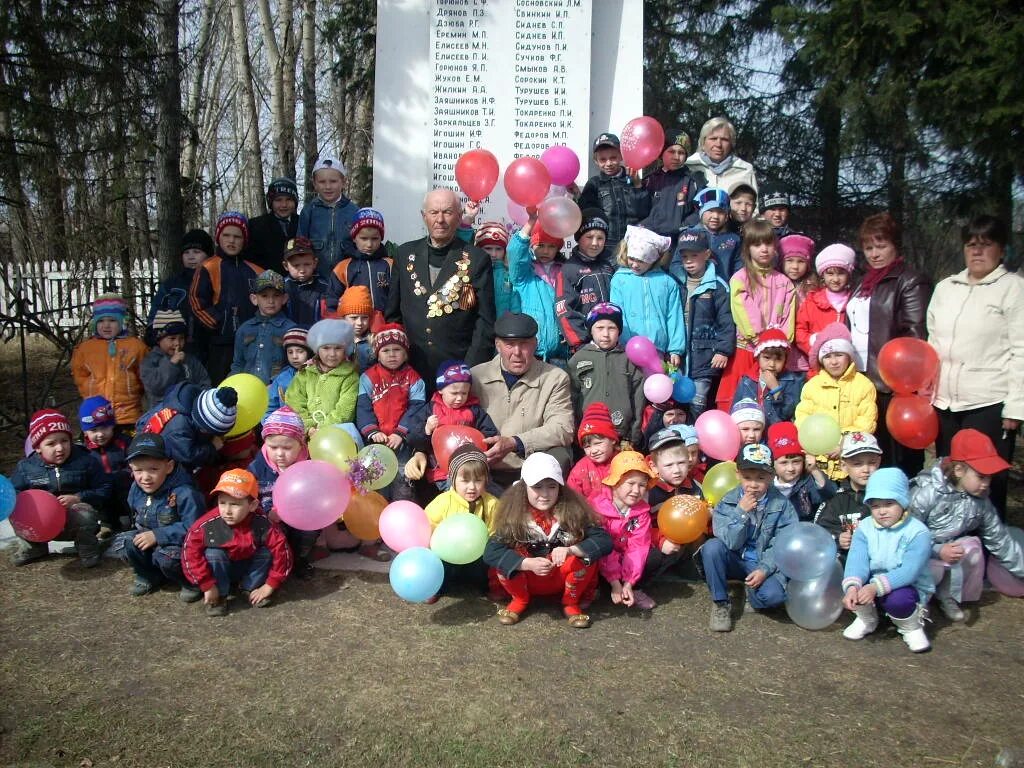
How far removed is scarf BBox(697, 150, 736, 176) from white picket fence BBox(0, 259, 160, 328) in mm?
6111

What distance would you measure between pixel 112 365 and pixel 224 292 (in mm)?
898

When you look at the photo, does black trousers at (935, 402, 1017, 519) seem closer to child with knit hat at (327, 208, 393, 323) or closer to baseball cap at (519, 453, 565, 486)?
baseball cap at (519, 453, 565, 486)

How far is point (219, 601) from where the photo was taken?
13.3 ft

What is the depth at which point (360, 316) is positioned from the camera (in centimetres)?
528

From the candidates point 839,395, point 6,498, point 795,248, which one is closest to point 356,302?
point 6,498

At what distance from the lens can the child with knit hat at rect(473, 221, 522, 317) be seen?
5574mm

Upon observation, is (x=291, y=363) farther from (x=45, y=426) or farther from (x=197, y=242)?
(x=197, y=242)

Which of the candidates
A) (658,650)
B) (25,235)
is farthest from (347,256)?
(25,235)

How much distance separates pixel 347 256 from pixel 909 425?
12.8 ft

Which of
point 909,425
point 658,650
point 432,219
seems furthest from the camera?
point 432,219

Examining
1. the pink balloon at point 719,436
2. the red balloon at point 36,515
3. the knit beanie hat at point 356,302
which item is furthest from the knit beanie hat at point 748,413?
the red balloon at point 36,515

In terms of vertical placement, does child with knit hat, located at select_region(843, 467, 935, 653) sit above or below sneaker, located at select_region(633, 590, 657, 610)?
above

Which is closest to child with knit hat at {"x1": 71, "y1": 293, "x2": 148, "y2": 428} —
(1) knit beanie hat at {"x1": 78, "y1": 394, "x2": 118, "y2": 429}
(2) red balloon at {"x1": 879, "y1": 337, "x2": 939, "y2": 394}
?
(1) knit beanie hat at {"x1": 78, "y1": 394, "x2": 118, "y2": 429}

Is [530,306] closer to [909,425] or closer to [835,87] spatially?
[909,425]
